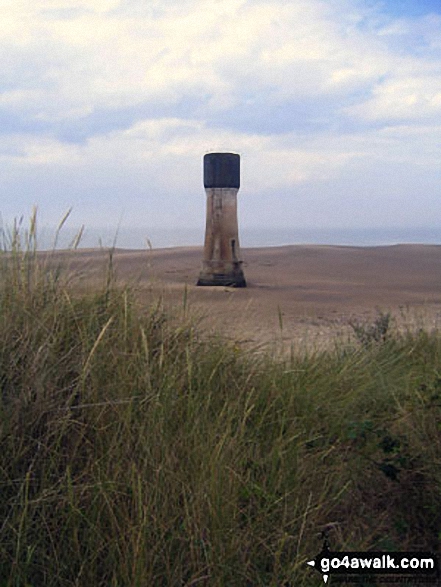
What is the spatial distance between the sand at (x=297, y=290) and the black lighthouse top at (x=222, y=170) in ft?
5.44

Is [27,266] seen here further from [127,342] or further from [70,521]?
[70,521]

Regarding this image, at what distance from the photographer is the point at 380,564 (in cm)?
226

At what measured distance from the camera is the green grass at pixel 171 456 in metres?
2.04

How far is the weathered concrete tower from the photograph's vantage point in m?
10.0

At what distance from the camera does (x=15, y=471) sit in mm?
2240

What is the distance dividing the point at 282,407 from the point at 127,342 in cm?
80

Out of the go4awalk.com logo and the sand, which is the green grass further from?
the sand

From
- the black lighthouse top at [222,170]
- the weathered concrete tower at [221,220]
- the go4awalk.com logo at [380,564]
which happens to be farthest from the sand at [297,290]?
the black lighthouse top at [222,170]

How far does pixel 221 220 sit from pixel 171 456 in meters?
8.08

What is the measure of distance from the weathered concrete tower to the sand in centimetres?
41

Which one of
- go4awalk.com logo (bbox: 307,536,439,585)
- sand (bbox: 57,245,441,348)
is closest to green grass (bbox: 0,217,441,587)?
go4awalk.com logo (bbox: 307,536,439,585)

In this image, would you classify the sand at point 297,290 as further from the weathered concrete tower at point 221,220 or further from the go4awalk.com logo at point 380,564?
the go4awalk.com logo at point 380,564

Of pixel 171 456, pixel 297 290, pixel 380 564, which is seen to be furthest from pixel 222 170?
pixel 380 564

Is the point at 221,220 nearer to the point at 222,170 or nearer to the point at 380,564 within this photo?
the point at 222,170
